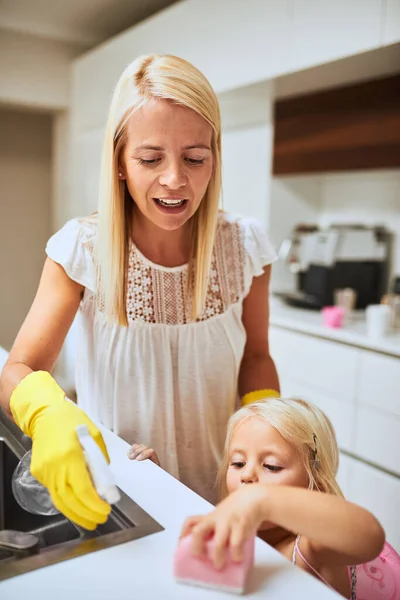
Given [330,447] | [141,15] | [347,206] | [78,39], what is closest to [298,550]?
[330,447]

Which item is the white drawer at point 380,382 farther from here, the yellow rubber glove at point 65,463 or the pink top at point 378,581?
the yellow rubber glove at point 65,463

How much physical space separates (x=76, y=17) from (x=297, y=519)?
1.72 metres

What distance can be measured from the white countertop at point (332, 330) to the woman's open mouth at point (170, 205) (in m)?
1.20

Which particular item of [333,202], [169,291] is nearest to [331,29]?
[333,202]

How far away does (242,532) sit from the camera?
54 centimetres

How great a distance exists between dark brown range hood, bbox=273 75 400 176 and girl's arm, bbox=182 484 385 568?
1.89 meters

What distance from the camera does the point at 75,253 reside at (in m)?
0.95

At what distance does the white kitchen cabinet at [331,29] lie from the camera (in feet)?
5.70

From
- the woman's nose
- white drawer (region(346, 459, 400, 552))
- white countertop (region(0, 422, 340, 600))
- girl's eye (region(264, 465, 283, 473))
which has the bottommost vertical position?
white drawer (region(346, 459, 400, 552))

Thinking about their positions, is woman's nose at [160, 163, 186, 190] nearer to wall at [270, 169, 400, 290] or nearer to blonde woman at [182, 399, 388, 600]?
blonde woman at [182, 399, 388, 600]

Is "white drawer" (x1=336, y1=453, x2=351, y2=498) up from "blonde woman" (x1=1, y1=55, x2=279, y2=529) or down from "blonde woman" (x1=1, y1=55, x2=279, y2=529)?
down

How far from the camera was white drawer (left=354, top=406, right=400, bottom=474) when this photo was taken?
1913mm

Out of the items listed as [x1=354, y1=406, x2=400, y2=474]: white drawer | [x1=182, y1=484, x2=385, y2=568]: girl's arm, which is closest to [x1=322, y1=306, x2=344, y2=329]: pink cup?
[x1=354, y1=406, x2=400, y2=474]: white drawer

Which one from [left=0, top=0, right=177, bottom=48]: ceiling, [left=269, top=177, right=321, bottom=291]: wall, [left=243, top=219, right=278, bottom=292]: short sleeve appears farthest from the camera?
[left=269, top=177, right=321, bottom=291]: wall
